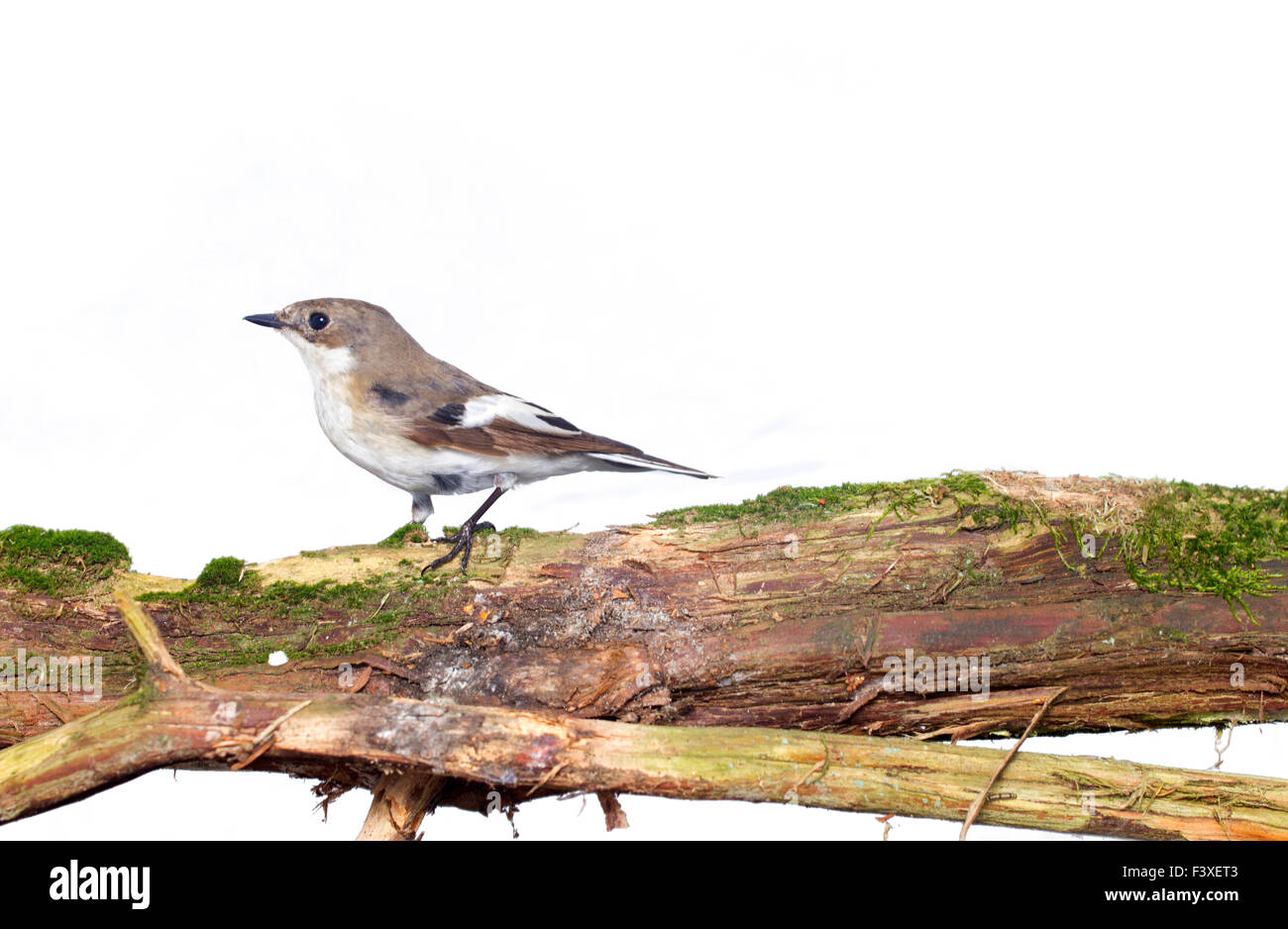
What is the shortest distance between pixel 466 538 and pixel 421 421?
789mm

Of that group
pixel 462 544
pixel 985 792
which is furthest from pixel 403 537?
pixel 985 792

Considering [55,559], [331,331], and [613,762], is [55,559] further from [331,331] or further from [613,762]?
[613,762]

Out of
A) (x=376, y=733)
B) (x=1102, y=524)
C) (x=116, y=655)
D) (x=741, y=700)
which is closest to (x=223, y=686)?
(x=116, y=655)

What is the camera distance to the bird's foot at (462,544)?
17.6 feet

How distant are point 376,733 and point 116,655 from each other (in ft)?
5.97

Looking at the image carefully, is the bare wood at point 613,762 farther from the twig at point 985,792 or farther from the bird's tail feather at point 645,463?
the bird's tail feather at point 645,463

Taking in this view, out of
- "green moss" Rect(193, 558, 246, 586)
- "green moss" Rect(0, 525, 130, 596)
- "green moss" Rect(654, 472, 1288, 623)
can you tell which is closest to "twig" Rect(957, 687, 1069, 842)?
"green moss" Rect(654, 472, 1288, 623)

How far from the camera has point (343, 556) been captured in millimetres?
5516

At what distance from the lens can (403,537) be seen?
5781 millimetres

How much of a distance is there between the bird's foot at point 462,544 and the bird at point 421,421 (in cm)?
1

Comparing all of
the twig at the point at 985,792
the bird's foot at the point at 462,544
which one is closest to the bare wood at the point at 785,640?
the bird's foot at the point at 462,544

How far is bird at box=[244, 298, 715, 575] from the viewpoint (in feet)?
18.9

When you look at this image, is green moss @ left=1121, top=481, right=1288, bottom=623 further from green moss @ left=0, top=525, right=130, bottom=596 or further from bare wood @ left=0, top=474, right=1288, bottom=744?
green moss @ left=0, top=525, right=130, bottom=596

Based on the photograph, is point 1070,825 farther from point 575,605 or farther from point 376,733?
point 376,733
